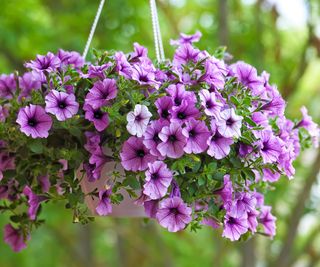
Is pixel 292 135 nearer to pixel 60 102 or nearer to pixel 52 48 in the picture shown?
pixel 60 102

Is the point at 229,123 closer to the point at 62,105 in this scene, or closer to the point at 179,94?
the point at 179,94

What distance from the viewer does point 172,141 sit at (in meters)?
1.28

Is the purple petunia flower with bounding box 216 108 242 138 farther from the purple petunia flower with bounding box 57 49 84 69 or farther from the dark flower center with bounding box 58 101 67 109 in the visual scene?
the purple petunia flower with bounding box 57 49 84 69

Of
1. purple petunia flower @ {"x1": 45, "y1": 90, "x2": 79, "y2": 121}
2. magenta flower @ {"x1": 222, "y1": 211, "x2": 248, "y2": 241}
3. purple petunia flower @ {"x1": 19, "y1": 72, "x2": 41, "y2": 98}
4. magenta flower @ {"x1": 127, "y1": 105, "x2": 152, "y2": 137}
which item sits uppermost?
purple petunia flower @ {"x1": 19, "y1": 72, "x2": 41, "y2": 98}

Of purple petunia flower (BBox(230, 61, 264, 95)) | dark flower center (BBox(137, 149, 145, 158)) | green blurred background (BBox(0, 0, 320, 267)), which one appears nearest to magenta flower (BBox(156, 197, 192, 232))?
dark flower center (BBox(137, 149, 145, 158))

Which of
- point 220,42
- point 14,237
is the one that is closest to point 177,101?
point 14,237

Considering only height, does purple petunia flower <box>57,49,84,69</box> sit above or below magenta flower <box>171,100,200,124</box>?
above

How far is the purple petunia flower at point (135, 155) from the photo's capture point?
4.23ft

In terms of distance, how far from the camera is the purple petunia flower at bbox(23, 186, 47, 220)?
1.56 meters

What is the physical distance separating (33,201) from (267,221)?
569 mm

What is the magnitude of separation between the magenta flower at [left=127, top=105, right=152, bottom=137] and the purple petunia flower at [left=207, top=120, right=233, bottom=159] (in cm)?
13

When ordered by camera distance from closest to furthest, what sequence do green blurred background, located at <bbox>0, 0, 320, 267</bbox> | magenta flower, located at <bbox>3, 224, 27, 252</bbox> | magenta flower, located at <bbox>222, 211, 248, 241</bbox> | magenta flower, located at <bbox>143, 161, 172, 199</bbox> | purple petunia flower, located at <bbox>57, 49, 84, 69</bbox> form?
magenta flower, located at <bbox>143, 161, 172, 199</bbox> < magenta flower, located at <bbox>222, 211, 248, 241</bbox> < purple petunia flower, located at <bbox>57, 49, 84, 69</bbox> < magenta flower, located at <bbox>3, 224, 27, 252</bbox> < green blurred background, located at <bbox>0, 0, 320, 267</bbox>

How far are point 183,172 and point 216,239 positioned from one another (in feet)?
10.4

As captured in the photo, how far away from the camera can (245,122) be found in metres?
1.38
